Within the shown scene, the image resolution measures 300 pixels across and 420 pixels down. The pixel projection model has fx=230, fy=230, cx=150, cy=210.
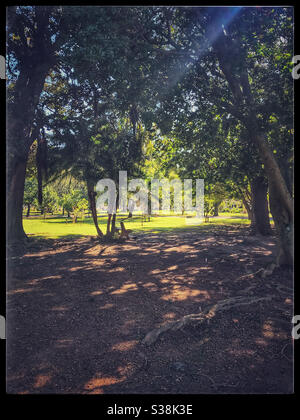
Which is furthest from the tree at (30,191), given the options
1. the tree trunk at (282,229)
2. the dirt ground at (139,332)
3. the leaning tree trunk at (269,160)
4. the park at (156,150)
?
the tree trunk at (282,229)

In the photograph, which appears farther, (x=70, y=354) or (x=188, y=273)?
(x=188, y=273)

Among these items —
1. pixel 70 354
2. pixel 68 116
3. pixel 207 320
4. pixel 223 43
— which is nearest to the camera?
pixel 70 354

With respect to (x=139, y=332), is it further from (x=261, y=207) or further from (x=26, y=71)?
(x=261, y=207)

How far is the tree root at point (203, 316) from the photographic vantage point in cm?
480

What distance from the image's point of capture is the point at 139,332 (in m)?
5.07

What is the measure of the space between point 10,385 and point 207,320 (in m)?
3.88

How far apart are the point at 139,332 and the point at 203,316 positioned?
155 cm

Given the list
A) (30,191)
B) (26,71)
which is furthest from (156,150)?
(30,191)

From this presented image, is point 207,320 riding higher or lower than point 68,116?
lower

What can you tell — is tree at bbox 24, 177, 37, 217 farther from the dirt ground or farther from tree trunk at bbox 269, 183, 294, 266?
tree trunk at bbox 269, 183, 294, 266

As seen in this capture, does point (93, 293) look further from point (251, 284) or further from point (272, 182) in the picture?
point (272, 182)

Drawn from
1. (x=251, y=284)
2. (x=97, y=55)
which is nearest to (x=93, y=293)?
(x=251, y=284)

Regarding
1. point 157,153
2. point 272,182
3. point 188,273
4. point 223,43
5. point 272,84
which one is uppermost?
point 223,43
